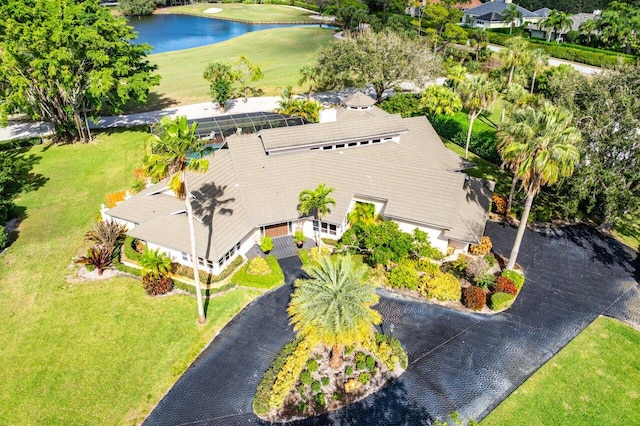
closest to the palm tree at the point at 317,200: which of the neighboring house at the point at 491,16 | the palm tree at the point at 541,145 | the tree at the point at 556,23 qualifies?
the palm tree at the point at 541,145

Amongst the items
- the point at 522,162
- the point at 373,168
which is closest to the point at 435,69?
the point at 373,168

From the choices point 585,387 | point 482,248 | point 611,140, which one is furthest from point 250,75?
point 585,387

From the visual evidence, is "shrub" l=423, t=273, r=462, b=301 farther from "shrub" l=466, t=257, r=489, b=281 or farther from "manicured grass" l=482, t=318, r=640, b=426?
"manicured grass" l=482, t=318, r=640, b=426

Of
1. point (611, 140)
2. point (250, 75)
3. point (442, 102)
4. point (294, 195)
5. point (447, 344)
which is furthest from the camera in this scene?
point (250, 75)

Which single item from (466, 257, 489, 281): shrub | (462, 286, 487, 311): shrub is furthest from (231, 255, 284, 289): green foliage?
(466, 257, 489, 281): shrub

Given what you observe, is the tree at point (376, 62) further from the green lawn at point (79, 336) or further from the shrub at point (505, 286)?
the green lawn at point (79, 336)

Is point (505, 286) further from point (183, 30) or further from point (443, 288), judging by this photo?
point (183, 30)
